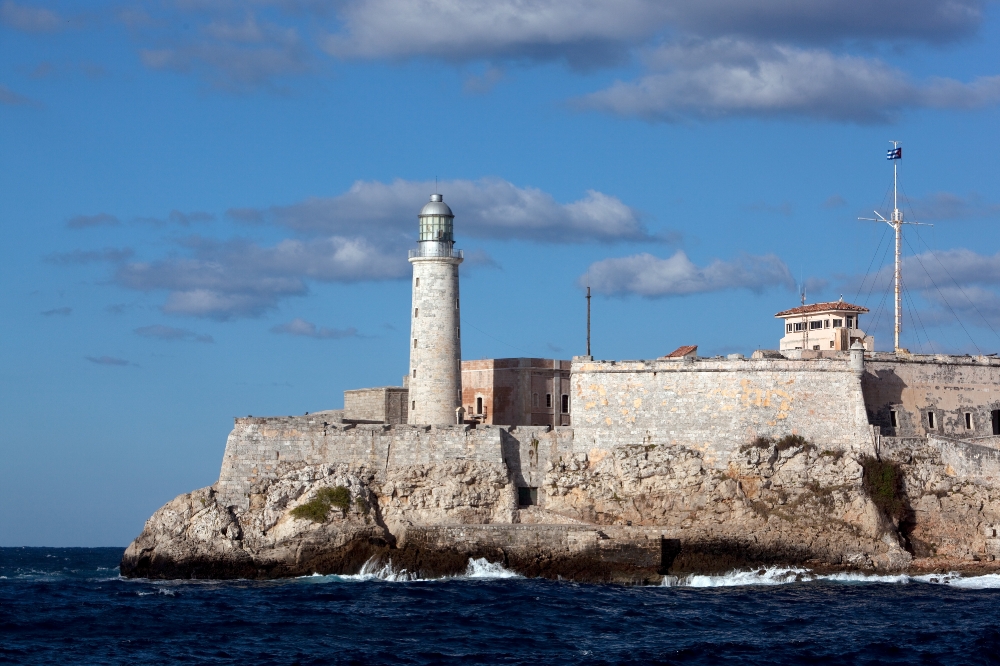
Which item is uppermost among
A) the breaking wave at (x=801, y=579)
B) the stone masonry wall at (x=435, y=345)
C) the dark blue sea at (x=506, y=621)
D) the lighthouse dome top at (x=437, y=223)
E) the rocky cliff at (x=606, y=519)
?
the lighthouse dome top at (x=437, y=223)

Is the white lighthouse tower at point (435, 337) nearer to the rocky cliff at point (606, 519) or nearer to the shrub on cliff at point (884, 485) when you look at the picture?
the rocky cliff at point (606, 519)

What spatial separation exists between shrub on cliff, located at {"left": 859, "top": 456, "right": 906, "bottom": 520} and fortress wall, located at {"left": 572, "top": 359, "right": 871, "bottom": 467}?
71cm

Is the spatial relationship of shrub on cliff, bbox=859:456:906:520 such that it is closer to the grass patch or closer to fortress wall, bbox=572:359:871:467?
fortress wall, bbox=572:359:871:467

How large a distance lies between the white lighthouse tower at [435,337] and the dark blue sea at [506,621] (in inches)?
268

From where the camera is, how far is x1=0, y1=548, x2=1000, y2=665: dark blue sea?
28.1 metres

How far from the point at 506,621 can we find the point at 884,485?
12.9m

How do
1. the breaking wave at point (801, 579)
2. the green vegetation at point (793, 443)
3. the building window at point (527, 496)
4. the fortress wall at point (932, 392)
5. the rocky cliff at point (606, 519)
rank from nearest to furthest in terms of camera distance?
the breaking wave at point (801, 579) < the rocky cliff at point (606, 519) < the green vegetation at point (793, 443) < the building window at point (527, 496) < the fortress wall at point (932, 392)

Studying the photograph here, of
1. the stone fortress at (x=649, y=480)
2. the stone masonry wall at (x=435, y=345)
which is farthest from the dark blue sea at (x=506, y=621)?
the stone masonry wall at (x=435, y=345)

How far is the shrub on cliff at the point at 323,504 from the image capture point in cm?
3969

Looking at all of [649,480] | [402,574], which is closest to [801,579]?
[649,480]

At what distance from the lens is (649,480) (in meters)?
40.2

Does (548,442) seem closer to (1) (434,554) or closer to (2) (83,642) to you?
(1) (434,554)

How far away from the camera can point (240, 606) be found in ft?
112

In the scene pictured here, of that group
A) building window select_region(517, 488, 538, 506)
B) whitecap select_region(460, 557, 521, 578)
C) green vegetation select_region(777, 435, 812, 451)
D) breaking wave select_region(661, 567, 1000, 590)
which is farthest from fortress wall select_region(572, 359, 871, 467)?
whitecap select_region(460, 557, 521, 578)
